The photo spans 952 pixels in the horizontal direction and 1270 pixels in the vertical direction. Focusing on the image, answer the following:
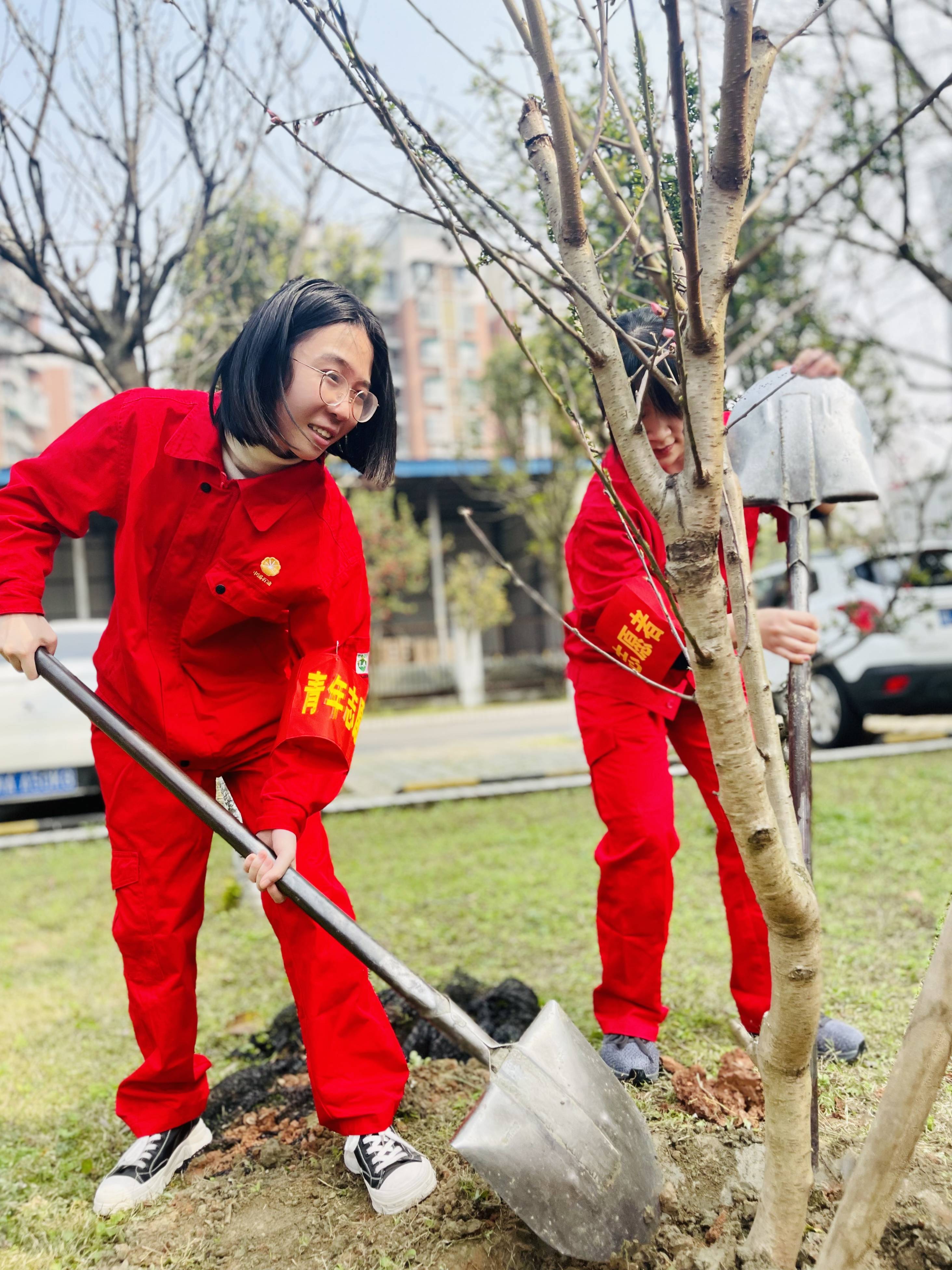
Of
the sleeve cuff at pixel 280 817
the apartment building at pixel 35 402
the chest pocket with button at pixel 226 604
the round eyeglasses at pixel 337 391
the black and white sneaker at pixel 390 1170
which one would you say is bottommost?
the black and white sneaker at pixel 390 1170

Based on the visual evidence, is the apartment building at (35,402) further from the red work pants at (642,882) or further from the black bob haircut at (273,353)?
the red work pants at (642,882)

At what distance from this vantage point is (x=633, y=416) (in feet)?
4.39

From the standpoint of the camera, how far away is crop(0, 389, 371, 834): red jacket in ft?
6.66

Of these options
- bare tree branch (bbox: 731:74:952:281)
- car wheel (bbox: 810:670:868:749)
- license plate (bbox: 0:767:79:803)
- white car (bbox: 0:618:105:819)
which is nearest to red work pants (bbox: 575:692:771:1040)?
bare tree branch (bbox: 731:74:952:281)

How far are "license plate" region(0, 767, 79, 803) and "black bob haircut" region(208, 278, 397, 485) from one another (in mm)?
5422

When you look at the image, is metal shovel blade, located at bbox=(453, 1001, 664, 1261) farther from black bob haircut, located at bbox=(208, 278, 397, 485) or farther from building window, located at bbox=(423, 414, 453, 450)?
building window, located at bbox=(423, 414, 453, 450)

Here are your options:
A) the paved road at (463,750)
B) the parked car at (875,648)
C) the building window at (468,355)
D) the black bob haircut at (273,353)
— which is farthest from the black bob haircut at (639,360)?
the building window at (468,355)

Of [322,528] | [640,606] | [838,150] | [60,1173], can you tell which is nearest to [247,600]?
[322,528]

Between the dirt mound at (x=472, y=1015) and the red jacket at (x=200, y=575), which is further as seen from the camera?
the dirt mound at (x=472, y=1015)

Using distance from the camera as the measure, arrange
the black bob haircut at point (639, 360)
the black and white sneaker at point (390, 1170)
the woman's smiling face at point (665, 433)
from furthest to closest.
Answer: the woman's smiling face at point (665, 433) < the black bob haircut at point (639, 360) < the black and white sneaker at point (390, 1170)

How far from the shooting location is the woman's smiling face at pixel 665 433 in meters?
2.19

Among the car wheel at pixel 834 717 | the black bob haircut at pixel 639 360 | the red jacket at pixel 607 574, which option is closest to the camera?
the black bob haircut at pixel 639 360

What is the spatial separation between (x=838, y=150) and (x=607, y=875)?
15.5ft

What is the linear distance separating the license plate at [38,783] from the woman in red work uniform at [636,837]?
5.36 m
